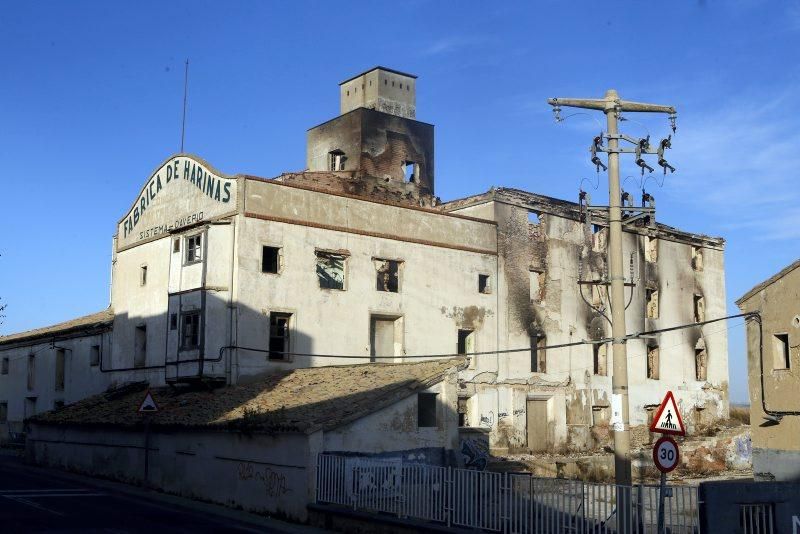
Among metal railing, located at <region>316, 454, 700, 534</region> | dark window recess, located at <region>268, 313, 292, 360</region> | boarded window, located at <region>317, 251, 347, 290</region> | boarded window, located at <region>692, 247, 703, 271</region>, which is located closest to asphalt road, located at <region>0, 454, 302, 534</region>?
metal railing, located at <region>316, 454, 700, 534</region>

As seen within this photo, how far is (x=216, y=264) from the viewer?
30281 mm

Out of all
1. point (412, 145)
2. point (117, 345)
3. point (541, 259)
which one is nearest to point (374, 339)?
point (541, 259)

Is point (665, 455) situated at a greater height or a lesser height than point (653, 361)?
lesser

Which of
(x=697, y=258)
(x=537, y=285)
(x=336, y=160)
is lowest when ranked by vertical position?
(x=537, y=285)

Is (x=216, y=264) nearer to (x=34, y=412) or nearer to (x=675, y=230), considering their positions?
(x=34, y=412)

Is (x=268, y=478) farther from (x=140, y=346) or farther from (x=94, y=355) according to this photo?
(x=94, y=355)

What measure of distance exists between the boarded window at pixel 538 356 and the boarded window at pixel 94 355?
19.5 m

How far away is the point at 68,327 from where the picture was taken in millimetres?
41531

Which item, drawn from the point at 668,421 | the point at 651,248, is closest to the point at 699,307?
the point at 651,248

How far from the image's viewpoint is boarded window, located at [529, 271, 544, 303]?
37.8 metres

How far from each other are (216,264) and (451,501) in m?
16.6

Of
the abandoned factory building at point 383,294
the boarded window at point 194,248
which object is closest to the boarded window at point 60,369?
the abandoned factory building at point 383,294

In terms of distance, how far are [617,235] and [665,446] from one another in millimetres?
5861

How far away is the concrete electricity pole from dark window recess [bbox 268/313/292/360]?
15041 millimetres
